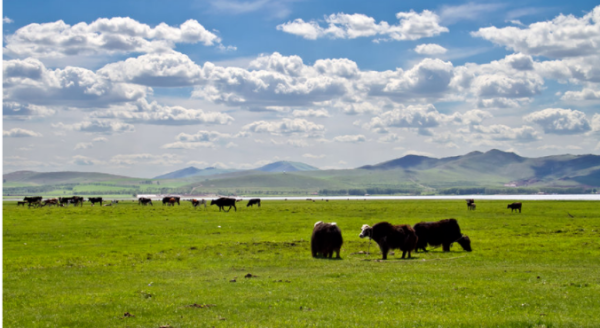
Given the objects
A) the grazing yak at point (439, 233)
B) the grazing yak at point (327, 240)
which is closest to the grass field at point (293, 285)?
the grazing yak at point (327, 240)

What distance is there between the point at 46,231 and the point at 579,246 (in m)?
41.9

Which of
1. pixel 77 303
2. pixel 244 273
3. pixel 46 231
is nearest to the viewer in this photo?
pixel 77 303

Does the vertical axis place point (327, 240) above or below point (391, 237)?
below

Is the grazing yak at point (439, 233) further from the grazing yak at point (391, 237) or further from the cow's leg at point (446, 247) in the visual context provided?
the grazing yak at point (391, 237)

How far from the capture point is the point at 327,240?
27688 mm

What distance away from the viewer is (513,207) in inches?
3324

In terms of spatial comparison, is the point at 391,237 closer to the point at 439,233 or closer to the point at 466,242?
the point at 439,233

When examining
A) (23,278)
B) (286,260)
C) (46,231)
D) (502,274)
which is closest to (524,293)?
(502,274)

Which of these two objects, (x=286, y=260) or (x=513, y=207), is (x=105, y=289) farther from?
(x=513, y=207)

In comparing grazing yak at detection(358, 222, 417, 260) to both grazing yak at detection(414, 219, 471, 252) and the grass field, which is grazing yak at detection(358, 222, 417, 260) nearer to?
the grass field

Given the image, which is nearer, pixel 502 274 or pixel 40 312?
pixel 40 312

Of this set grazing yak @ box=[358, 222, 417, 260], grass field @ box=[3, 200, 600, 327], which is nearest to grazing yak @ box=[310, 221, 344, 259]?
grass field @ box=[3, 200, 600, 327]

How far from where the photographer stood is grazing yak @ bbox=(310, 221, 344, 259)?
90.6ft

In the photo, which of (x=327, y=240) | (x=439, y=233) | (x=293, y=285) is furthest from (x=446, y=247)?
(x=293, y=285)
